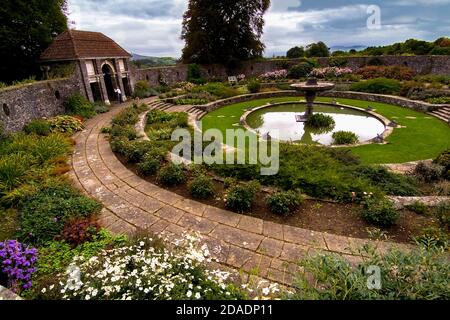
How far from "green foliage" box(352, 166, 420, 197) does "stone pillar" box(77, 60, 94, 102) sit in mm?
18439

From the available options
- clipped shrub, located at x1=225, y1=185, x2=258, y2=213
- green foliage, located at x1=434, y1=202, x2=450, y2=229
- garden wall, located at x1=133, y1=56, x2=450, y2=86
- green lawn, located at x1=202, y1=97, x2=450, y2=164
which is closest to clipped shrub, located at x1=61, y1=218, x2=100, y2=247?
clipped shrub, located at x1=225, y1=185, x2=258, y2=213

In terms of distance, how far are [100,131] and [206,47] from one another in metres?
20.6

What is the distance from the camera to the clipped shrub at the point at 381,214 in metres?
5.60

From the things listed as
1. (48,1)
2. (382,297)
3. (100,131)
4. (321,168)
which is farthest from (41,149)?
(48,1)

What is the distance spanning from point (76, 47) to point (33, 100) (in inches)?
253

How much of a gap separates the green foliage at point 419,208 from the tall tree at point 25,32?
22156mm

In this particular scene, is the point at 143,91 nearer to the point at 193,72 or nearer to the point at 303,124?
the point at 193,72

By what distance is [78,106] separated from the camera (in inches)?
663

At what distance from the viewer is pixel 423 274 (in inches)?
130

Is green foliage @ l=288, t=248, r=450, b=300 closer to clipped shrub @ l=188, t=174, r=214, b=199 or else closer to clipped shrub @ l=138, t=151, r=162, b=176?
clipped shrub @ l=188, t=174, r=214, b=199

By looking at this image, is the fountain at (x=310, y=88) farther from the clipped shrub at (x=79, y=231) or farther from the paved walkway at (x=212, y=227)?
the clipped shrub at (x=79, y=231)

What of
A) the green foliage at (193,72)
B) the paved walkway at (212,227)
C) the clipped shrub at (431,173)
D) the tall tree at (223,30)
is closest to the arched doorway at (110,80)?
the green foliage at (193,72)

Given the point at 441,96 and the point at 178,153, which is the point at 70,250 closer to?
the point at 178,153
